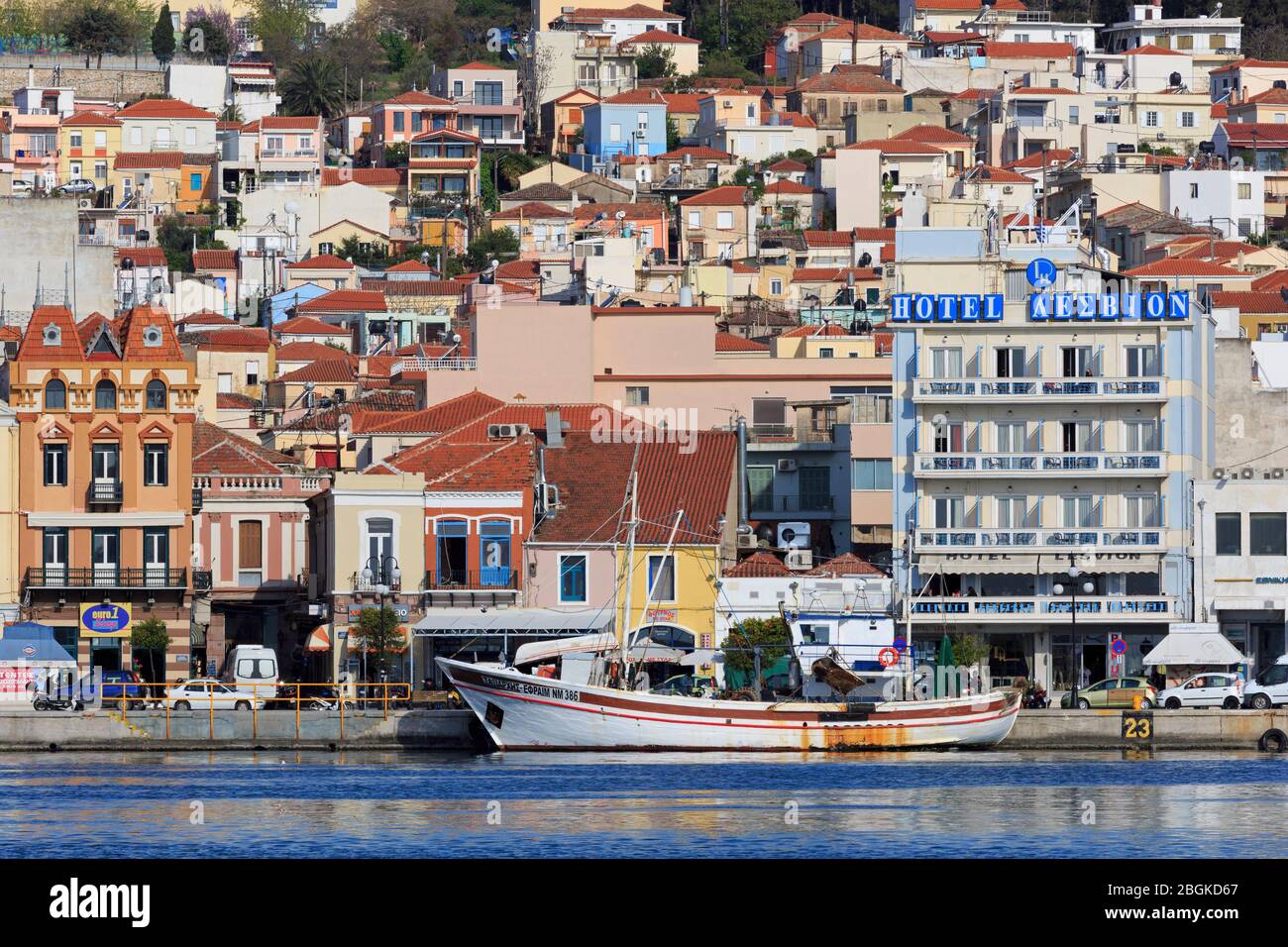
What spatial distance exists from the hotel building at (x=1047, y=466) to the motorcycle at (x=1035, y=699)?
2577 millimetres

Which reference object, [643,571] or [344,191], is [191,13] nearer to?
[344,191]

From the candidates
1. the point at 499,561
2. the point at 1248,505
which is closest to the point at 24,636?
the point at 499,561

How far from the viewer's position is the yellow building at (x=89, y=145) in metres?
154

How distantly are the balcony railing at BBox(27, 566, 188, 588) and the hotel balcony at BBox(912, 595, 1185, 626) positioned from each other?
20275mm

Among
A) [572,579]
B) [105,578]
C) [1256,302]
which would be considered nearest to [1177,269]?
[1256,302]

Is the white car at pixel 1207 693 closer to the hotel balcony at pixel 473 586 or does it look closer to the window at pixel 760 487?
the hotel balcony at pixel 473 586

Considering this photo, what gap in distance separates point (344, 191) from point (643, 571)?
79.5 m

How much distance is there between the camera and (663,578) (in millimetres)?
67062

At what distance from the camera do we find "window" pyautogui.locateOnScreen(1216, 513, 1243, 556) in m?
67.6

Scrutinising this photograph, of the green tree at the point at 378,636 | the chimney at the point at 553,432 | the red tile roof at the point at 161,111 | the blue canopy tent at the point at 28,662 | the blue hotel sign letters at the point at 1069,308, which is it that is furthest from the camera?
the red tile roof at the point at 161,111

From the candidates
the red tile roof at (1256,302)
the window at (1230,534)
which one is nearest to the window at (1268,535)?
the window at (1230,534)

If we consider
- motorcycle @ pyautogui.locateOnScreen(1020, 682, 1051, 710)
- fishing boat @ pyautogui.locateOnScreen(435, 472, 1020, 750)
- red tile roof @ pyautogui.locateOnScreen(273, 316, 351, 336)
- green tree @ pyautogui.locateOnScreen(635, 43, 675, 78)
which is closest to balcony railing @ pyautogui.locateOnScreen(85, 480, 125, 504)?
fishing boat @ pyautogui.locateOnScreen(435, 472, 1020, 750)

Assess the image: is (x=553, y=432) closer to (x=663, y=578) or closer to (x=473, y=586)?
(x=663, y=578)

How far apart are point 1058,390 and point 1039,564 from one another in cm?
507
